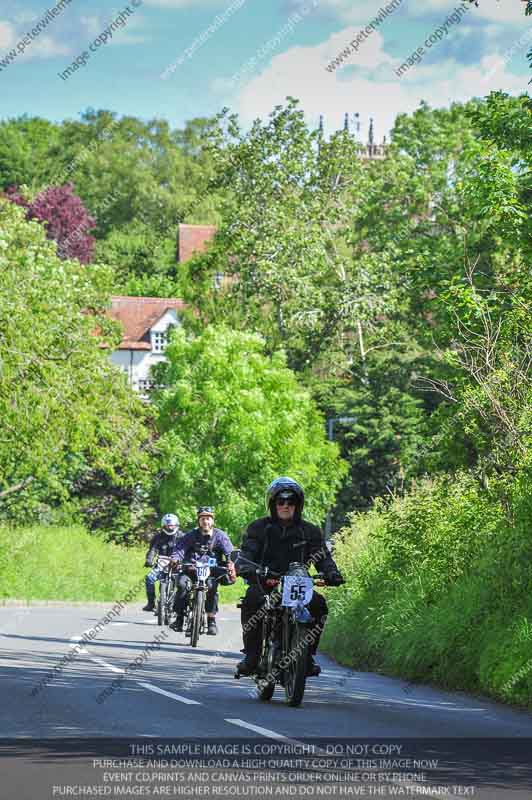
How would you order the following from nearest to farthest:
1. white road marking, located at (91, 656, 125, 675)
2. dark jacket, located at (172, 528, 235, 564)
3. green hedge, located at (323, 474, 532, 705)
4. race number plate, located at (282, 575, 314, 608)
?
1. race number plate, located at (282, 575, 314, 608)
2. green hedge, located at (323, 474, 532, 705)
3. white road marking, located at (91, 656, 125, 675)
4. dark jacket, located at (172, 528, 235, 564)

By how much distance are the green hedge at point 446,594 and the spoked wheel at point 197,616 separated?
189 centimetres

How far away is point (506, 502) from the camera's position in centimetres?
1947

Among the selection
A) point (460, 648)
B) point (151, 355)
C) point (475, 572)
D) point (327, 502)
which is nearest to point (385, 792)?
point (460, 648)

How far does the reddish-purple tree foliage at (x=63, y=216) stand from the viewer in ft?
270

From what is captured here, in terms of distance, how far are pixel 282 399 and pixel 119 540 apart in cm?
929

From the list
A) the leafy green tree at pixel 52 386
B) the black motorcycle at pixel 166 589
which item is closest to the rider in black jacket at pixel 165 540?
the black motorcycle at pixel 166 589

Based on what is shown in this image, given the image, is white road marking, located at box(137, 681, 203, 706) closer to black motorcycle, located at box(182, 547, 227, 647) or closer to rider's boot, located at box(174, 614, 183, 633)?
black motorcycle, located at box(182, 547, 227, 647)

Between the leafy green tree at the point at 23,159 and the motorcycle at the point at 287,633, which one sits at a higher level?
the leafy green tree at the point at 23,159

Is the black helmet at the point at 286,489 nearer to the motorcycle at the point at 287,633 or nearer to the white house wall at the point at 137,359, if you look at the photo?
the motorcycle at the point at 287,633

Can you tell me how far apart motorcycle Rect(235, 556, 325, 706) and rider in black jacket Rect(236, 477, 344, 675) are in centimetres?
8

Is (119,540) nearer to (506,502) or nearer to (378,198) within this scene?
(378,198)

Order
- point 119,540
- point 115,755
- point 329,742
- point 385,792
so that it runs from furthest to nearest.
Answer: point 119,540, point 329,742, point 115,755, point 385,792

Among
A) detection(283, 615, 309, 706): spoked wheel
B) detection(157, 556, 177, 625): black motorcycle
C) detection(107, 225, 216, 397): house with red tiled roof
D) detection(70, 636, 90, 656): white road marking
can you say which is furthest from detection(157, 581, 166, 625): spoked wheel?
detection(107, 225, 216, 397): house with red tiled roof

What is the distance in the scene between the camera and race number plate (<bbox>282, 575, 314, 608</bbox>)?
13.7 metres
